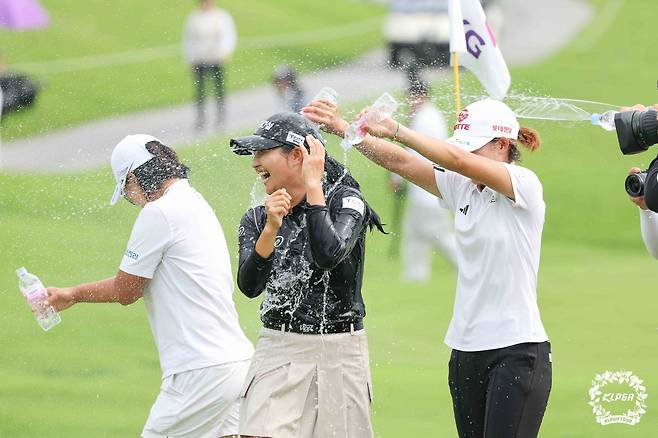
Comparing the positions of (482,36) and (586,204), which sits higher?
(482,36)

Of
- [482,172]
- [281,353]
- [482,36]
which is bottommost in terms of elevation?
[281,353]

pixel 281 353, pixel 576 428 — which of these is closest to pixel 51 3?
pixel 576 428

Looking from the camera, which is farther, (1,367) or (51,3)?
(51,3)

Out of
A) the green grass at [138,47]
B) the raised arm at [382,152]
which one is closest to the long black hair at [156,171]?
the raised arm at [382,152]

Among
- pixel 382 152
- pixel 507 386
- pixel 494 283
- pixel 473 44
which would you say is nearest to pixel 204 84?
pixel 473 44

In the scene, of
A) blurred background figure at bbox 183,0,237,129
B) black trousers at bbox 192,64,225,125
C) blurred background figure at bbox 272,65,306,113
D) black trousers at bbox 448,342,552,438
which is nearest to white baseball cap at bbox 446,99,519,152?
black trousers at bbox 448,342,552,438

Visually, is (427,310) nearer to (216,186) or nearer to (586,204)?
(216,186)

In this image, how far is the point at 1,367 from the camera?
30.2ft

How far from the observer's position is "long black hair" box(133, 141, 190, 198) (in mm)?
5902

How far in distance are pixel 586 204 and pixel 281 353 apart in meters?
11.1

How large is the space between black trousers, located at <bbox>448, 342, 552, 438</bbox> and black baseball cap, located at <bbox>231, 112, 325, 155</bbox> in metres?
1.04

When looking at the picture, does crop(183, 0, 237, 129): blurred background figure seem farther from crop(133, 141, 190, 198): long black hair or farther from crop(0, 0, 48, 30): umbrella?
crop(133, 141, 190, 198): long black hair

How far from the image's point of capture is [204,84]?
1861 centimetres

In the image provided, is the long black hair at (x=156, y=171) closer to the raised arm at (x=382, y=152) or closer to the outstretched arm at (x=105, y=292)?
the outstretched arm at (x=105, y=292)
